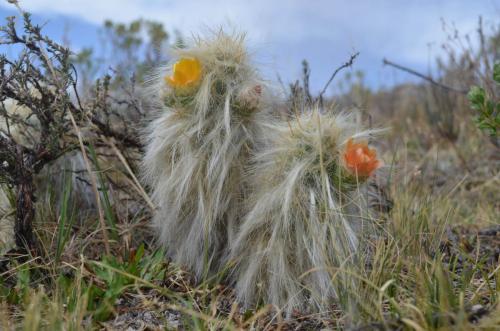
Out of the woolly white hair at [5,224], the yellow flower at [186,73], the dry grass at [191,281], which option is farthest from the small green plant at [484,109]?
the woolly white hair at [5,224]

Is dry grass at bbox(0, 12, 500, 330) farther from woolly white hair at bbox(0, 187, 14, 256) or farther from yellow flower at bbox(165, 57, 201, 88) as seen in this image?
yellow flower at bbox(165, 57, 201, 88)

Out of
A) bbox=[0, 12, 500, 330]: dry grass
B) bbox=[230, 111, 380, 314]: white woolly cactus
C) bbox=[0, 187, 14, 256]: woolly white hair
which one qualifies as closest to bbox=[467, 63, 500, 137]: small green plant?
bbox=[0, 12, 500, 330]: dry grass

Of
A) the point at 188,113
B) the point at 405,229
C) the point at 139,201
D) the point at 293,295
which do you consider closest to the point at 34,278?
the point at 139,201

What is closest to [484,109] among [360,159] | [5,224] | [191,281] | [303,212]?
[360,159]

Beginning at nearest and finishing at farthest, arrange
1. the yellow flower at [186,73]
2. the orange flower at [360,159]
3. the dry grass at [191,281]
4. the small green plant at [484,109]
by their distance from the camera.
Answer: the dry grass at [191,281] < the orange flower at [360,159] < the yellow flower at [186,73] < the small green plant at [484,109]

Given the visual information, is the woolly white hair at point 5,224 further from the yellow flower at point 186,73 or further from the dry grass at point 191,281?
the yellow flower at point 186,73

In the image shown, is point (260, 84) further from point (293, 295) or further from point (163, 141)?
point (293, 295)

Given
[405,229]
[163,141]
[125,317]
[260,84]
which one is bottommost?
[125,317]
